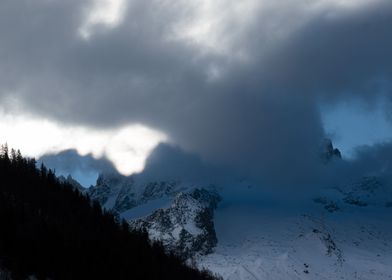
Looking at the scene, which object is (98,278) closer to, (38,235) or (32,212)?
(38,235)

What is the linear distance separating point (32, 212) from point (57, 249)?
81.2ft

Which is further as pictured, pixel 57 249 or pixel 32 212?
pixel 32 212

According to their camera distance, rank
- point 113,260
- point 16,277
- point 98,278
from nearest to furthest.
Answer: point 16,277, point 98,278, point 113,260

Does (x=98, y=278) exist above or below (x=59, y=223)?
below

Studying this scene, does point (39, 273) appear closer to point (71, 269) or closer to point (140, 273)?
point (71, 269)

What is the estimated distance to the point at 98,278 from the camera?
179 metres

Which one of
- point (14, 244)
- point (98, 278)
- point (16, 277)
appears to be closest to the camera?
point (16, 277)

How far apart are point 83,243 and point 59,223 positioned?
45.8 feet

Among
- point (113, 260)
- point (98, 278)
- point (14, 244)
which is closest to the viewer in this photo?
point (14, 244)

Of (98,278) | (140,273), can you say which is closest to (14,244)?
(98,278)

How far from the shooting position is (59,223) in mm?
199250

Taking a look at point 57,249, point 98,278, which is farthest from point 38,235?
point 98,278

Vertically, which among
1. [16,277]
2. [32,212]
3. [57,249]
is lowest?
[16,277]

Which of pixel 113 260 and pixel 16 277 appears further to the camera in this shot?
pixel 113 260
